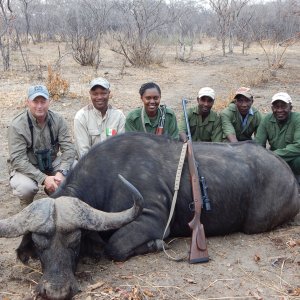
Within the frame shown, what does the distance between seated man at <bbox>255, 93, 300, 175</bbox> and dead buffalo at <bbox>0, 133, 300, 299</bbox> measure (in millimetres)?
1029

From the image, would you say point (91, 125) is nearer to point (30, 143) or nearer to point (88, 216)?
point (30, 143)

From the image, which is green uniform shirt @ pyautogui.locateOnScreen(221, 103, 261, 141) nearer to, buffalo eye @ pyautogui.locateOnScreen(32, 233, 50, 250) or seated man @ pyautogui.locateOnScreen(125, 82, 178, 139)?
seated man @ pyautogui.locateOnScreen(125, 82, 178, 139)

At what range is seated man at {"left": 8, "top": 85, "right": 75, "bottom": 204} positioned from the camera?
5.21m

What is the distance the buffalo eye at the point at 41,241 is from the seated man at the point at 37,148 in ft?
5.12

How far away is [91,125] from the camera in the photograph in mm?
5973

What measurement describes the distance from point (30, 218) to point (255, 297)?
6.07 ft

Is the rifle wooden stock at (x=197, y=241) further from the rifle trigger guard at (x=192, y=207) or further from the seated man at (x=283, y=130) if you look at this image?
the seated man at (x=283, y=130)

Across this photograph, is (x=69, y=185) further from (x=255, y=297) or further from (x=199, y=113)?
(x=199, y=113)

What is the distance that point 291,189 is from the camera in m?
5.00

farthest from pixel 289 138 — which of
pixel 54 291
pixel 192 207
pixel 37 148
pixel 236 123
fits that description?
pixel 54 291

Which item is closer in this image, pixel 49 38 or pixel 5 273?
pixel 5 273

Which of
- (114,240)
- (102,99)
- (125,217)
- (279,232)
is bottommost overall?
(279,232)

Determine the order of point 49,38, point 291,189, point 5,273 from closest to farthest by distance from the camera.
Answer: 1. point 5,273
2. point 291,189
3. point 49,38

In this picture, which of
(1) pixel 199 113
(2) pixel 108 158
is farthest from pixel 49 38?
(2) pixel 108 158
